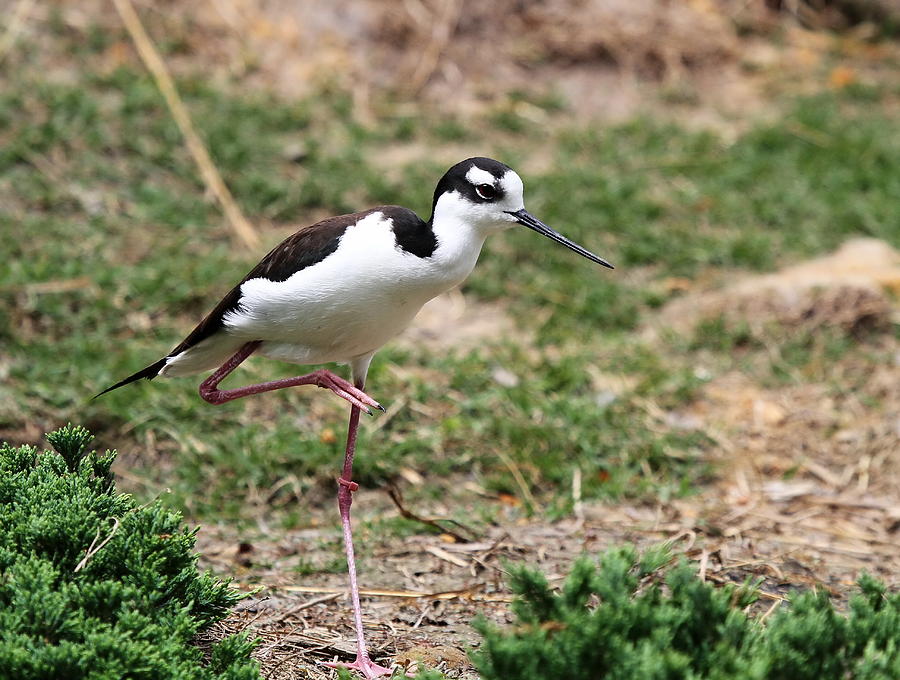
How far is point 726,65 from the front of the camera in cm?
882

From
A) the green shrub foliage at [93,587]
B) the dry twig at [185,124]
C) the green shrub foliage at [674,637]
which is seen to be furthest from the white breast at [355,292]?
the dry twig at [185,124]

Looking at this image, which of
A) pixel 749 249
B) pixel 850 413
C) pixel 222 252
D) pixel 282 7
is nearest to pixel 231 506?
pixel 222 252

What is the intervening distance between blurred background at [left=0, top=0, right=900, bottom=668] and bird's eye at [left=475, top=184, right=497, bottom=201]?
1.37m

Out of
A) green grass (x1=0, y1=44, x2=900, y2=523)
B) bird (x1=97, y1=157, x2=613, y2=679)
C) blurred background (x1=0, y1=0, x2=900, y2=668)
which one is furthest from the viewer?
green grass (x1=0, y1=44, x2=900, y2=523)

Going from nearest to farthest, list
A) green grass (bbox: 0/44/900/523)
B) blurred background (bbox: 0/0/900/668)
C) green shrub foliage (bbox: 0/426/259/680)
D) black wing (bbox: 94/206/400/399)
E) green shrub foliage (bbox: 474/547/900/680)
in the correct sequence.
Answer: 1. green shrub foliage (bbox: 474/547/900/680)
2. green shrub foliage (bbox: 0/426/259/680)
3. black wing (bbox: 94/206/400/399)
4. blurred background (bbox: 0/0/900/668)
5. green grass (bbox: 0/44/900/523)

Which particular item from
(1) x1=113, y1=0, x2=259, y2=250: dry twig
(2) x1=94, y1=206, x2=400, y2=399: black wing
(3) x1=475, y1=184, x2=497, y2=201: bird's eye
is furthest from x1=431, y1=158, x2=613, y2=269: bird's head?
(1) x1=113, y1=0, x2=259, y2=250: dry twig

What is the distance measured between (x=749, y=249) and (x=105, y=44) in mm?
4428

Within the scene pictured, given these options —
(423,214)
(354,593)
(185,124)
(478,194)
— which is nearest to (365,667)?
(354,593)

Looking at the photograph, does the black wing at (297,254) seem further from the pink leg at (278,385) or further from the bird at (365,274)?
the pink leg at (278,385)

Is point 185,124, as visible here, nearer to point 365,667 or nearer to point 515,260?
point 515,260

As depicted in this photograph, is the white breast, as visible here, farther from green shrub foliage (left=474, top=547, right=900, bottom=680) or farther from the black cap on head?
green shrub foliage (left=474, top=547, right=900, bottom=680)

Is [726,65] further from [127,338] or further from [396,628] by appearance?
[396,628]

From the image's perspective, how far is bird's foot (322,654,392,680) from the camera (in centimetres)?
302

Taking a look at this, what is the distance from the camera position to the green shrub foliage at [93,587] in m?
2.40
